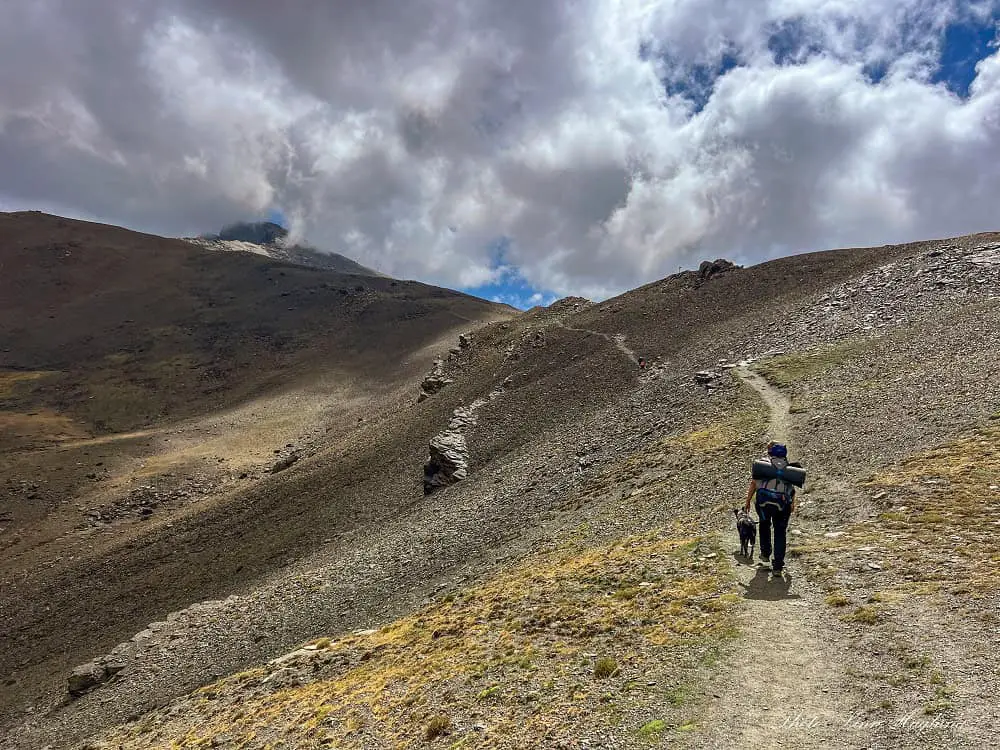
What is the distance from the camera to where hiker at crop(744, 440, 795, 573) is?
36.9ft

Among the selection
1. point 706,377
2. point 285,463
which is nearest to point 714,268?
point 706,377

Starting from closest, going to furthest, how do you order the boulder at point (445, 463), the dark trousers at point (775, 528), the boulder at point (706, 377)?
the dark trousers at point (775, 528)
the boulder at point (706, 377)
the boulder at point (445, 463)

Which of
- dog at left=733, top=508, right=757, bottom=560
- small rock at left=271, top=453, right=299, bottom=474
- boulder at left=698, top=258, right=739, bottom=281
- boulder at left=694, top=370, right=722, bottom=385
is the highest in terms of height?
boulder at left=698, top=258, right=739, bottom=281

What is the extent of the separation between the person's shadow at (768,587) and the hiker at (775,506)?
0.23 metres

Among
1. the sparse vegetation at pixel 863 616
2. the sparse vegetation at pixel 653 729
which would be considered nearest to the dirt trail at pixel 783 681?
the sparse vegetation at pixel 863 616

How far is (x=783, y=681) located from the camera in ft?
25.9

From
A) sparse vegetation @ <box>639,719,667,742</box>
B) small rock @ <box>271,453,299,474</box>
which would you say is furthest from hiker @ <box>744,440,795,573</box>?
small rock @ <box>271,453,299,474</box>

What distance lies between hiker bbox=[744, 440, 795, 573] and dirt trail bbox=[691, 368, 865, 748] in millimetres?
636

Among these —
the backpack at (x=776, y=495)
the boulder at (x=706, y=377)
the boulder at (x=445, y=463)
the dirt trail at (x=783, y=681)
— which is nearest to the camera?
the dirt trail at (x=783, y=681)

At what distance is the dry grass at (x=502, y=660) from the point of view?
9.34 metres

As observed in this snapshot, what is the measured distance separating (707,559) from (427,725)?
7192 millimetres

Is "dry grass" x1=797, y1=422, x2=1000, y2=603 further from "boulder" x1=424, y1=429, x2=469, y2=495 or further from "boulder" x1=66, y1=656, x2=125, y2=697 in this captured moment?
"boulder" x1=66, y1=656, x2=125, y2=697

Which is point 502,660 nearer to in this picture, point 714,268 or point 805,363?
point 805,363

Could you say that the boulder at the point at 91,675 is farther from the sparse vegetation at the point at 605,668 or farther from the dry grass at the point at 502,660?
the sparse vegetation at the point at 605,668
